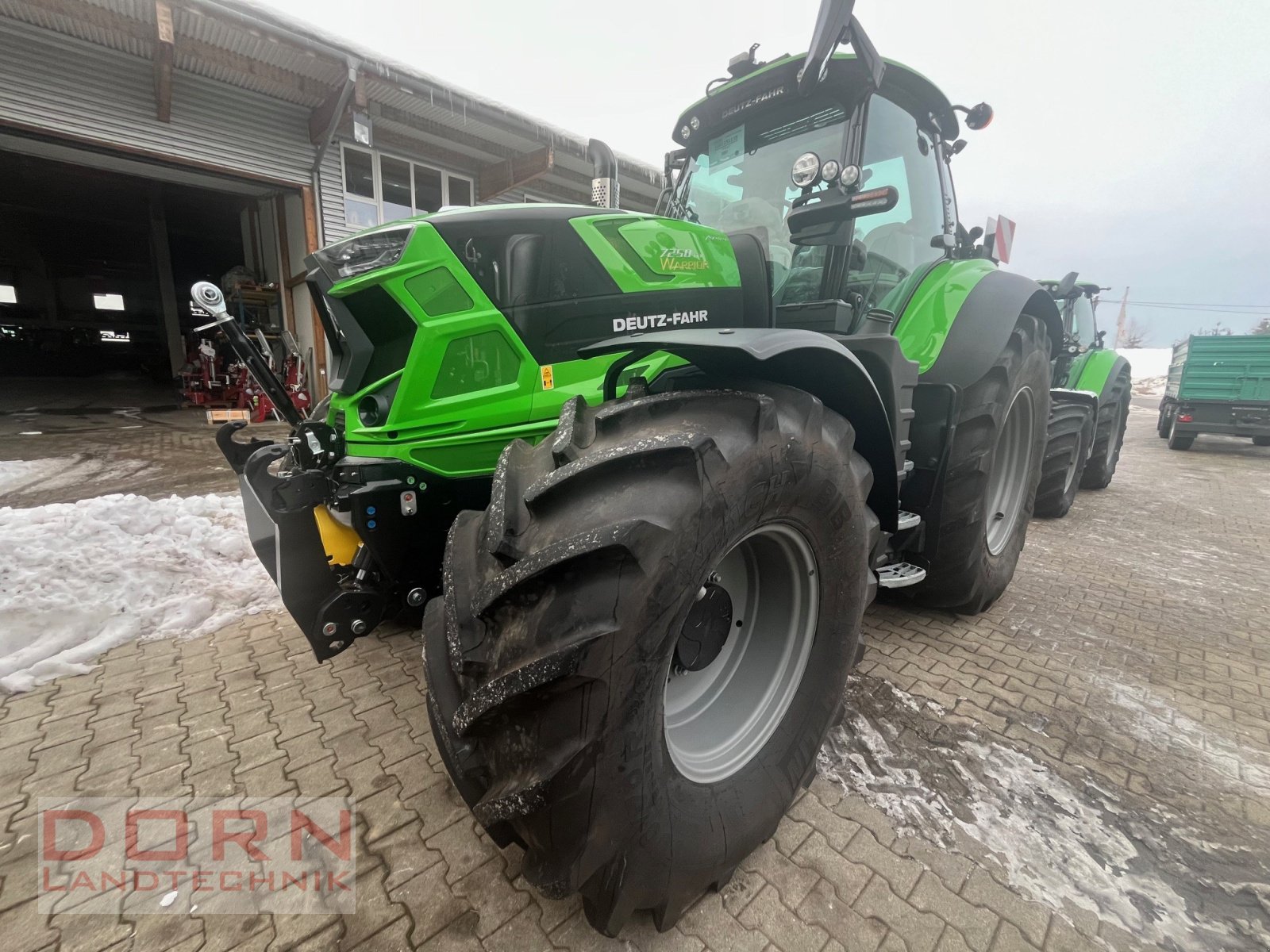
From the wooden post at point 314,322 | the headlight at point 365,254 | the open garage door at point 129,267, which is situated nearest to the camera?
the headlight at point 365,254

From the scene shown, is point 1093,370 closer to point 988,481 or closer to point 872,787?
point 988,481

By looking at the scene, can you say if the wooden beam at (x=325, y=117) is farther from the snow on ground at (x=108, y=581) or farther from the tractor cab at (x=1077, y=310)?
the tractor cab at (x=1077, y=310)

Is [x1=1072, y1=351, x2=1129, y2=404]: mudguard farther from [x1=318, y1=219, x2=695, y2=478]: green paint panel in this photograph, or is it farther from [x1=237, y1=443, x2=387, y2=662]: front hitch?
[x1=237, y1=443, x2=387, y2=662]: front hitch

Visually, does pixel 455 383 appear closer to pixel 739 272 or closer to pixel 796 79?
pixel 739 272

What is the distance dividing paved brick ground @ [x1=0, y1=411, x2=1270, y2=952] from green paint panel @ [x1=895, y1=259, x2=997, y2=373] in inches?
56.9

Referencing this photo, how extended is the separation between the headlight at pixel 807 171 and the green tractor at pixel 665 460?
1 centimetres

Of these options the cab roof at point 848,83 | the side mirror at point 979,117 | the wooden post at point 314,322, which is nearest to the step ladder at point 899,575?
the cab roof at point 848,83

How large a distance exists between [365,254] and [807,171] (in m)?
1.54

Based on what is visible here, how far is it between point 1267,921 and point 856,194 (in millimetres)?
2443

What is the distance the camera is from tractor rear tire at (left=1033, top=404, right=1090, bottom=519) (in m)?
5.34

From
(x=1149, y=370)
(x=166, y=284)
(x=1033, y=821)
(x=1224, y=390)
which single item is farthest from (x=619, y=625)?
(x=1149, y=370)

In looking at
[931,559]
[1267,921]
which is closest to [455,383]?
[931,559]

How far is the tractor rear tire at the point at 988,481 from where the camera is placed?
2752mm

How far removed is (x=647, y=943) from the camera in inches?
58.0
